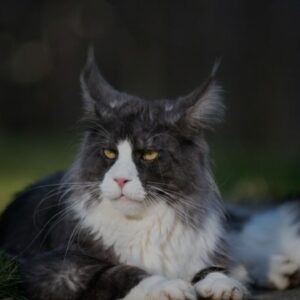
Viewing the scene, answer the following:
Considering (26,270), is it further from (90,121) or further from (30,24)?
(30,24)

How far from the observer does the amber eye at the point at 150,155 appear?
14.8 ft

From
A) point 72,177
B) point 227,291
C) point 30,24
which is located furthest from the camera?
point 30,24

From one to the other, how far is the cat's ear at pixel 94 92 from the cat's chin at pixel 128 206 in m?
0.60

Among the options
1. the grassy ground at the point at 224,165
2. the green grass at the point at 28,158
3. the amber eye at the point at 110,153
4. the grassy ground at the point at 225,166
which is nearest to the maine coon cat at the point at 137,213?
the amber eye at the point at 110,153

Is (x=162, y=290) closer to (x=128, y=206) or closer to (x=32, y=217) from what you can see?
(x=128, y=206)

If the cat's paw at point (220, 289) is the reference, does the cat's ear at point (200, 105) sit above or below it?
above

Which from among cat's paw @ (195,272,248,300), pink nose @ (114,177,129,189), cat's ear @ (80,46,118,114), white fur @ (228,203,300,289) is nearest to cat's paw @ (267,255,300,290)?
white fur @ (228,203,300,289)

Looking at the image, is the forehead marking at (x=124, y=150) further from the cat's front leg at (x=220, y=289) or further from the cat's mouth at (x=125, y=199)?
the cat's front leg at (x=220, y=289)

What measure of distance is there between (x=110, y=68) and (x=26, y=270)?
1086 cm

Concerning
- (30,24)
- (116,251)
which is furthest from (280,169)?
(30,24)

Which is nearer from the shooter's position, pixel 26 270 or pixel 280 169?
pixel 26 270

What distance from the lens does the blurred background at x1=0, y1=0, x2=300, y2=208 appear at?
13.6 meters

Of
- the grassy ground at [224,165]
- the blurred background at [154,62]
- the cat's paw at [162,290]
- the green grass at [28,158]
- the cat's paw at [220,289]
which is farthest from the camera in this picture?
the blurred background at [154,62]

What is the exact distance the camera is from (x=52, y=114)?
51.9ft
